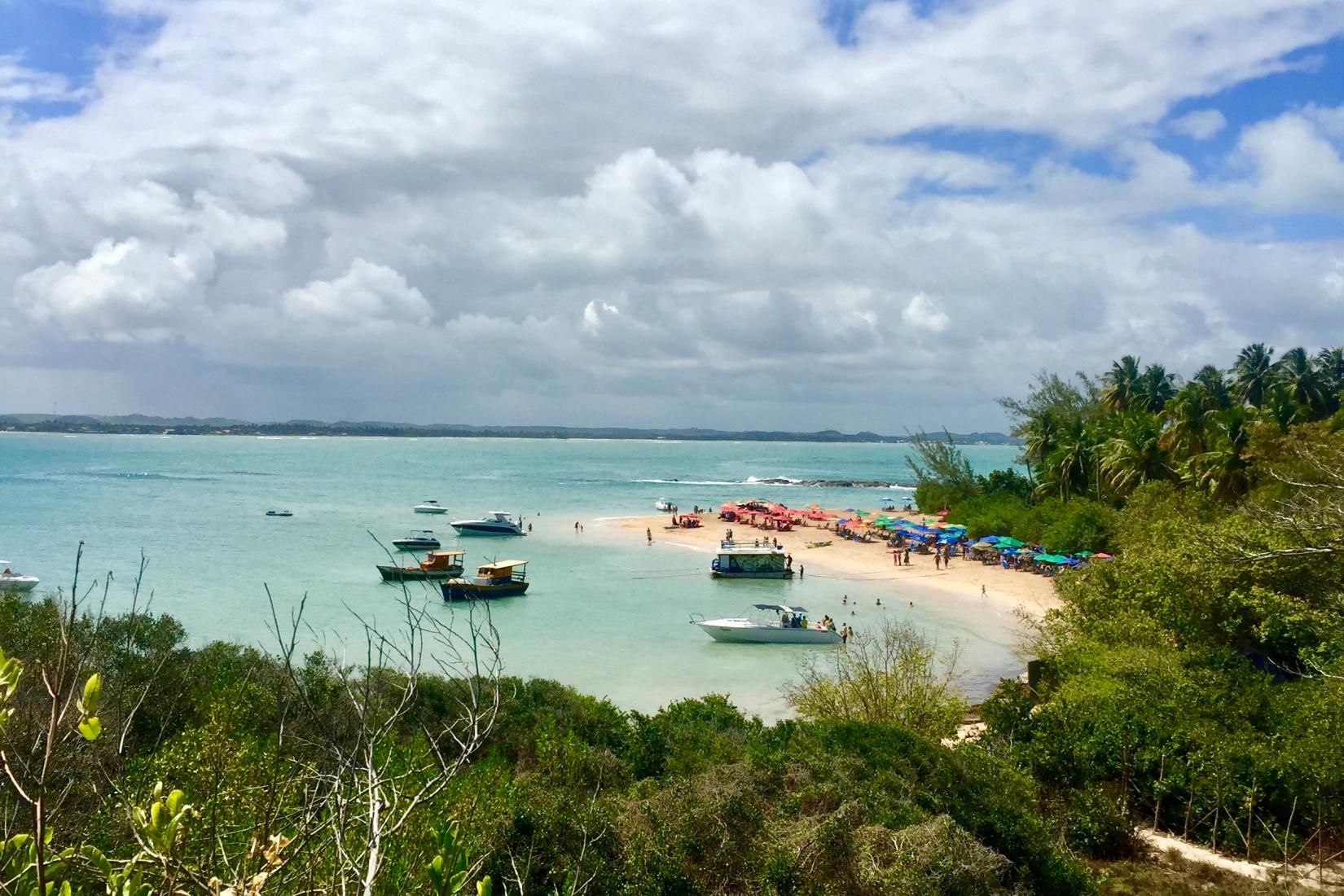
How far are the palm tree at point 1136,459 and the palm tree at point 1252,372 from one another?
17410mm

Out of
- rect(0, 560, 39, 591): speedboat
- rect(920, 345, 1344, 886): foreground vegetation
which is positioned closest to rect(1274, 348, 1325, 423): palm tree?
rect(920, 345, 1344, 886): foreground vegetation

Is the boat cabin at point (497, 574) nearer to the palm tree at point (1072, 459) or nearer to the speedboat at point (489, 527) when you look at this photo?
the speedboat at point (489, 527)

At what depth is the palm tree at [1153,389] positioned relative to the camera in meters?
58.5

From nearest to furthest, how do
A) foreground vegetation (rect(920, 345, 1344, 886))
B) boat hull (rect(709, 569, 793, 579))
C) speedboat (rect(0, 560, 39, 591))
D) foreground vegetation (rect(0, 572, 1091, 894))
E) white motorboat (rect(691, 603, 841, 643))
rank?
foreground vegetation (rect(0, 572, 1091, 894)) → foreground vegetation (rect(920, 345, 1344, 886)) → white motorboat (rect(691, 603, 841, 643)) → speedboat (rect(0, 560, 39, 591)) → boat hull (rect(709, 569, 793, 579))

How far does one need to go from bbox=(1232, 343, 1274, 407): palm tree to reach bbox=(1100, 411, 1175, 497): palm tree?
685 inches

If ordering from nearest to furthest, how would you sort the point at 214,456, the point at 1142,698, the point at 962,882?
the point at 962,882 < the point at 1142,698 < the point at 214,456

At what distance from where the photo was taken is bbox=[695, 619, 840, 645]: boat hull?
32.3 meters

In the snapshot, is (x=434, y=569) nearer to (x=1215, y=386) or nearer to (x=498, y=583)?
(x=498, y=583)

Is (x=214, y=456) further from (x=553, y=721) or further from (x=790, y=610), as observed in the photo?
(x=553, y=721)

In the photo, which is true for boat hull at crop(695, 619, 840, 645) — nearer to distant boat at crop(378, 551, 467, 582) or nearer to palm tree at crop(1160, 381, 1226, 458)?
distant boat at crop(378, 551, 467, 582)

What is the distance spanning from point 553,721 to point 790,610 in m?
20.1

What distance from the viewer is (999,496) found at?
63.0m

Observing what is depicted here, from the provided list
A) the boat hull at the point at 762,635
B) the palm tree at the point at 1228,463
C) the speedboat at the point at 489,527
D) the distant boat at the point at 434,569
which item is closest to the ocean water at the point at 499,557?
the boat hull at the point at 762,635

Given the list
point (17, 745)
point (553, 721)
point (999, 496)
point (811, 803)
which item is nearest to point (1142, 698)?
point (811, 803)
